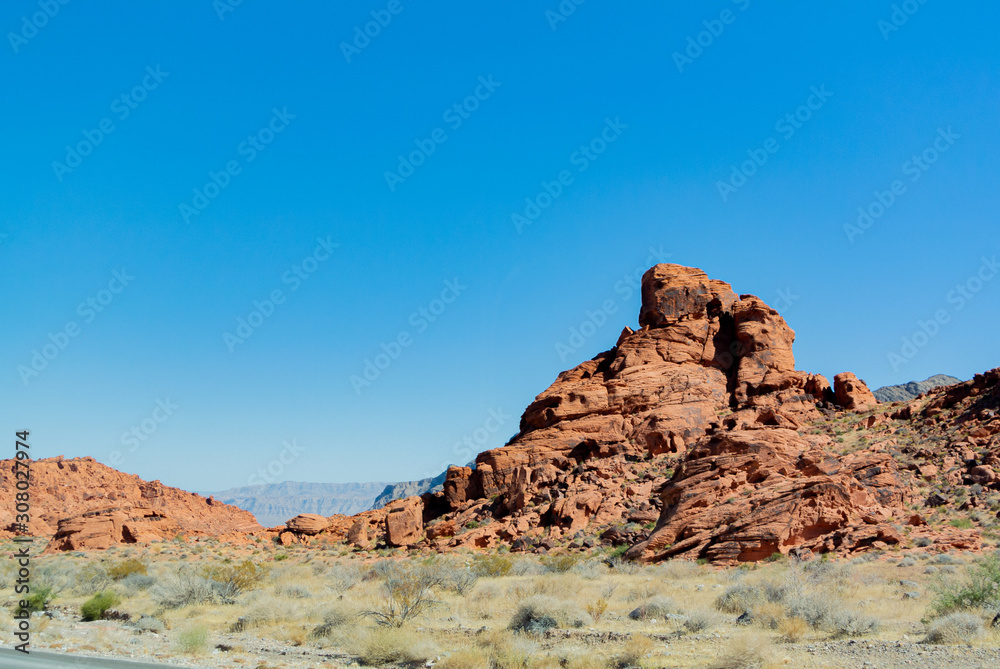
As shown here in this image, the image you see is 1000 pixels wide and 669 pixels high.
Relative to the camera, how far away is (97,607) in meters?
21.5

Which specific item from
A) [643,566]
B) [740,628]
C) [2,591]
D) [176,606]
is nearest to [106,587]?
[2,591]

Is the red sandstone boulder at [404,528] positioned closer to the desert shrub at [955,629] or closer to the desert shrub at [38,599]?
the desert shrub at [38,599]

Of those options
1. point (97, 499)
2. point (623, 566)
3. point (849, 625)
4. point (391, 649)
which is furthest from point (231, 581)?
point (97, 499)

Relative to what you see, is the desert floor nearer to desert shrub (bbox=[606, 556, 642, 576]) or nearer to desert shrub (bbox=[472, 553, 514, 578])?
desert shrub (bbox=[606, 556, 642, 576])

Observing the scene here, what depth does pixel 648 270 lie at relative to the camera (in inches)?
2475

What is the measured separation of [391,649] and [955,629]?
1038 cm

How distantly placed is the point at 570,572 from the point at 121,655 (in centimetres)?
1874

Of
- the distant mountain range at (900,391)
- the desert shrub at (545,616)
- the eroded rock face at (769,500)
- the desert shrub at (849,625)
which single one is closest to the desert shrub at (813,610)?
the desert shrub at (849,625)

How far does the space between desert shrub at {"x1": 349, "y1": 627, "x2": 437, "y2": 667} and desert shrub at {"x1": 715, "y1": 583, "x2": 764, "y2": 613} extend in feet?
26.5

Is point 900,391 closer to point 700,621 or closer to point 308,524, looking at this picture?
point 308,524

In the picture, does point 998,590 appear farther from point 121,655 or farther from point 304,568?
point 304,568

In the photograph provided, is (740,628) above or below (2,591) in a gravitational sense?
below

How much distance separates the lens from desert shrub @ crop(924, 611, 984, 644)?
12.9 meters

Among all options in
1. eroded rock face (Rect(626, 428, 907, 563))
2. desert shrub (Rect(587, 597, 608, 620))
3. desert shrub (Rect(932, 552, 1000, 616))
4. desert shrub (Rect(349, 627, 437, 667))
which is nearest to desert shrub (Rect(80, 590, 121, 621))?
desert shrub (Rect(349, 627, 437, 667))
